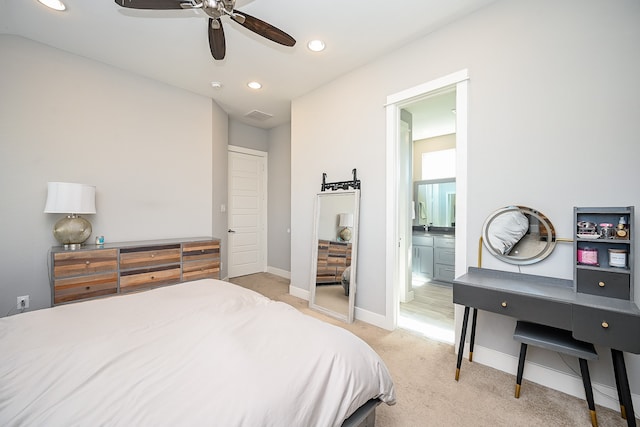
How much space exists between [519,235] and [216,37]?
9.07 ft

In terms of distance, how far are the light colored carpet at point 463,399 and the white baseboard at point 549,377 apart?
41mm

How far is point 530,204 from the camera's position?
77.5 inches

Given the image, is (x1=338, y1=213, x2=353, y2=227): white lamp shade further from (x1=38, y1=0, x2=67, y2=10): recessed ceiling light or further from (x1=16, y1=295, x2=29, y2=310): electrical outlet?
(x1=16, y1=295, x2=29, y2=310): electrical outlet

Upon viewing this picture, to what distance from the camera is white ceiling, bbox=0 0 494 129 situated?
7.09ft

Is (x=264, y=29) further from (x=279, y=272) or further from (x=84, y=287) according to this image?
(x=279, y=272)

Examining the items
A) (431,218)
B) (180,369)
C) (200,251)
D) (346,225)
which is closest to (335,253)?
(346,225)

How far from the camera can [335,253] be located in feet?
10.8

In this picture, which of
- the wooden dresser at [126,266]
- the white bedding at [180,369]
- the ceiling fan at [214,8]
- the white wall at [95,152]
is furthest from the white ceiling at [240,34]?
the white bedding at [180,369]

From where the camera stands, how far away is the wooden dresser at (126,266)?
2400 mm

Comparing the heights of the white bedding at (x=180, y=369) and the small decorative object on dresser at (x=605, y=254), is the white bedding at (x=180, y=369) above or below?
below

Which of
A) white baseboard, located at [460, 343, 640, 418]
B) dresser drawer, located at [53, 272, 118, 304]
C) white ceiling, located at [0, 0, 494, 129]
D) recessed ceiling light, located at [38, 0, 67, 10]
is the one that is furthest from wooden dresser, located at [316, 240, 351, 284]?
recessed ceiling light, located at [38, 0, 67, 10]

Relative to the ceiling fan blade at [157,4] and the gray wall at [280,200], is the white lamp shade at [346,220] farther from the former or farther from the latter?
the ceiling fan blade at [157,4]

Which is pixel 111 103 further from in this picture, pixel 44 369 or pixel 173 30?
pixel 44 369

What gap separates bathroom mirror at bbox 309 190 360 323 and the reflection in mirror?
2.85 metres
